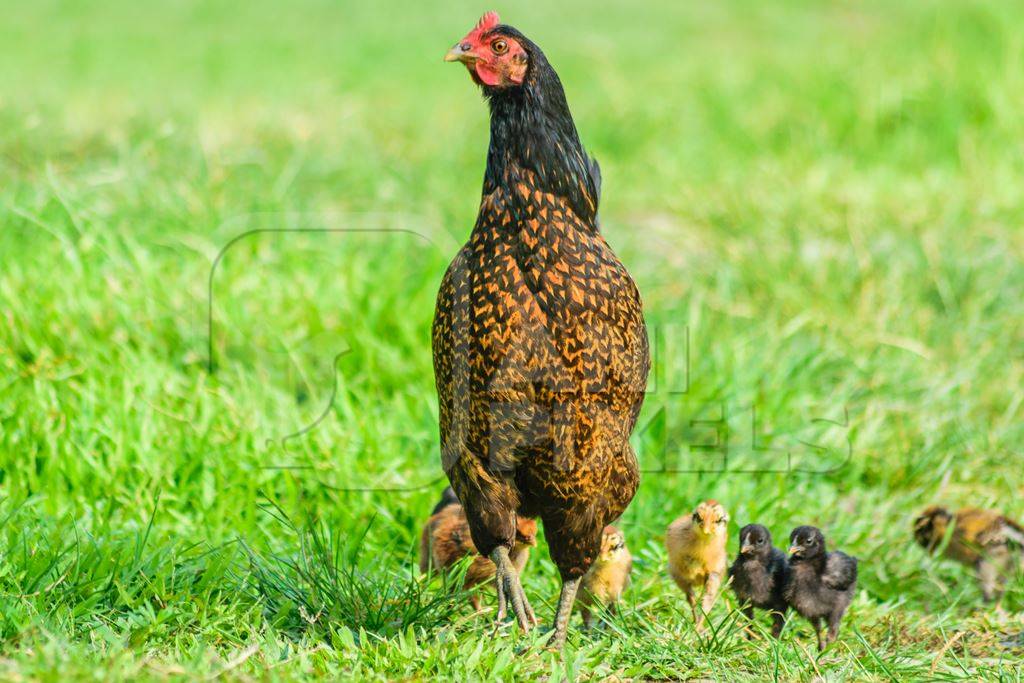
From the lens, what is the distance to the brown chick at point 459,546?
3.48 meters

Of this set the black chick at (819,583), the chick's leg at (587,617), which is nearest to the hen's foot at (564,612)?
the chick's leg at (587,617)

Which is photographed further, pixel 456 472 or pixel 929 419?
pixel 929 419

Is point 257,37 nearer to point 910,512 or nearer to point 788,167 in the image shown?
point 788,167

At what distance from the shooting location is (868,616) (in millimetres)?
3809

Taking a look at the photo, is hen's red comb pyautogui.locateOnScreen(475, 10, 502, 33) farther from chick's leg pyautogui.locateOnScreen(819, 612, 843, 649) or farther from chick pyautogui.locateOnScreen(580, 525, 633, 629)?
chick's leg pyautogui.locateOnScreen(819, 612, 843, 649)

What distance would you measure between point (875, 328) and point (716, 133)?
3.25m

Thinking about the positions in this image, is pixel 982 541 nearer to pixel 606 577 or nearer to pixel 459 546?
pixel 606 577

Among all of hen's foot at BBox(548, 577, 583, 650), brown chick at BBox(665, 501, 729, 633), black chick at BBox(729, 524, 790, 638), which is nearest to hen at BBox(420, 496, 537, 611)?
hen's foot at BBox(548, 577, 583, 650)

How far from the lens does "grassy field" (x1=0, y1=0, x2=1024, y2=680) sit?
127 inches

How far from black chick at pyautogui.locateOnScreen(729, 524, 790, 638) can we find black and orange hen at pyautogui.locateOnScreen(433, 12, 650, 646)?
2.02 feet

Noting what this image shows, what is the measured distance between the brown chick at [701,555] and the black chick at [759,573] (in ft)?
0.18

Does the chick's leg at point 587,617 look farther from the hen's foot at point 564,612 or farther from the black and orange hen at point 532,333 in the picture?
the black and orange hen at point 532,333

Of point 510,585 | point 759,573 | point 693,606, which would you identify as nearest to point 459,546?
point 510,585

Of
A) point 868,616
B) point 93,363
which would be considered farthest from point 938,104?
point 93,363
